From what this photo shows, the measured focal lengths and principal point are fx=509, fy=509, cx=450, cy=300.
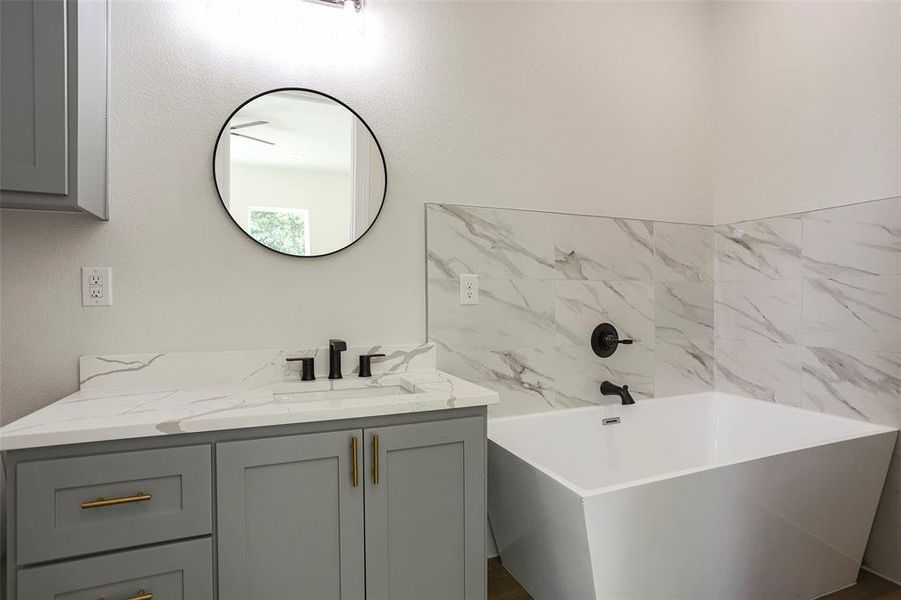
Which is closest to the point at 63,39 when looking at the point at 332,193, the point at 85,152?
the point at 85,152

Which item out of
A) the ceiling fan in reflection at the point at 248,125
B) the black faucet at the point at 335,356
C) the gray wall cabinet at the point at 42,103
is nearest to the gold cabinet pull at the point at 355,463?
the black faucet at the point at 335,356

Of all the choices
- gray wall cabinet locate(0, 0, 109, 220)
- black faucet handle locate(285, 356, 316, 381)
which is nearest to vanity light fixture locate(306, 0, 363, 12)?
gray wall cabinet locate(0, 0, 109, 220)

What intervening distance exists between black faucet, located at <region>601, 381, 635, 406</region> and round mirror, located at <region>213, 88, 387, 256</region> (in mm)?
1301

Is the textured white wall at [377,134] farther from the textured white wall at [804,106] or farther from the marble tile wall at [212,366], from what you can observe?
the textured white wall at [804,106]

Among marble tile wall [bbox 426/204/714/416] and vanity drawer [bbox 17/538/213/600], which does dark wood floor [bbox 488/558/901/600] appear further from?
vanity drawer [bbox 17/538/213/600]

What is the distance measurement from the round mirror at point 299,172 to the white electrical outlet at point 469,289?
1.48 ft

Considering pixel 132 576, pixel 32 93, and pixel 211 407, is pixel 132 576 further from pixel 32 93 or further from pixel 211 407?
Result: pixel 32 93

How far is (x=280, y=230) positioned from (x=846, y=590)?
2527 millimetres

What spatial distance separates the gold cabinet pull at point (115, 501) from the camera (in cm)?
116

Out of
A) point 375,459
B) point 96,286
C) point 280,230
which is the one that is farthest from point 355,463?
point 96,286

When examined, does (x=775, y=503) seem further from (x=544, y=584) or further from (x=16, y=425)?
(x=16, y=425)

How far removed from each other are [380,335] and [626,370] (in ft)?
4.09

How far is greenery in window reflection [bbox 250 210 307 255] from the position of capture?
181cm

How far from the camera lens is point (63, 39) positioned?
131cm
